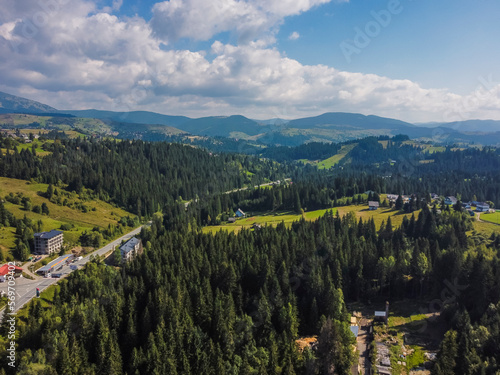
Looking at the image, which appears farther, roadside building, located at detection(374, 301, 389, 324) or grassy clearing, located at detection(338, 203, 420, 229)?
grassy clearing, located at detection(338, 203, 420, 229)

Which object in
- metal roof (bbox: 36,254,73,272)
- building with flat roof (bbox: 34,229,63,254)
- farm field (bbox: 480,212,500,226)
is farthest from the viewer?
farm field (bbox: 480,212,500,226)

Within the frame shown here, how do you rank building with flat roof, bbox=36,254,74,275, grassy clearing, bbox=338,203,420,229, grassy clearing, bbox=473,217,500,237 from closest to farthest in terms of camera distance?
building with flat roof, bbox=36,254,74,275 < grassy clearing, bbox=473,217,500,237 < grassy clearing, bbox=338,203,420,229

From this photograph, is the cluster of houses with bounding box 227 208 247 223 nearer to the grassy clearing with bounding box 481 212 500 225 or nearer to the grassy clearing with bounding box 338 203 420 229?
the grassy clearing with bounding box 338 203 420 229

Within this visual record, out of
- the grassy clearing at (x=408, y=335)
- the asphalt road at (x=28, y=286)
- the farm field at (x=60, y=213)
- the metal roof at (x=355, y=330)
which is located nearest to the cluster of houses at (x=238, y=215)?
the farm field at (x=60, y=213)

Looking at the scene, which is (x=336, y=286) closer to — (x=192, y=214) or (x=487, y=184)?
(x=192, y=214)

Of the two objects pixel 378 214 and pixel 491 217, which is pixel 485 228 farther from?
pixel 378 214

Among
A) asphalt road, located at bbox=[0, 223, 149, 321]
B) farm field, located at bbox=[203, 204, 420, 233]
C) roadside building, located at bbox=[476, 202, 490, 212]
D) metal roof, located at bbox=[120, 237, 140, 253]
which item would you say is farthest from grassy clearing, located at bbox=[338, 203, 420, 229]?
asphalt road, located at bbox=[0, 223, 149, 321]
